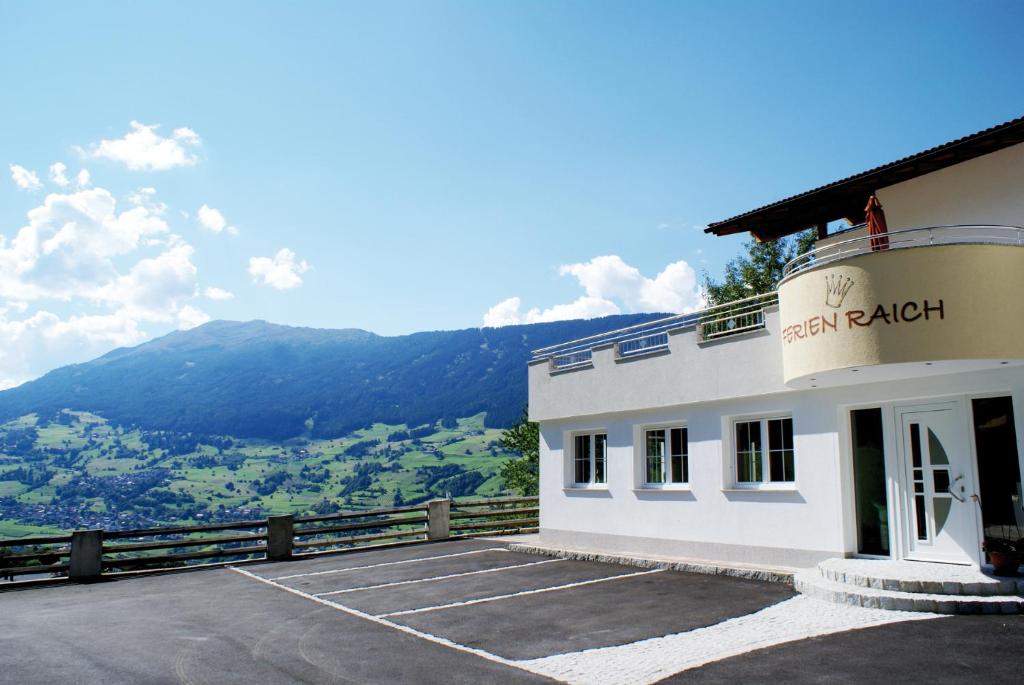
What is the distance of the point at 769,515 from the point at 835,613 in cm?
404

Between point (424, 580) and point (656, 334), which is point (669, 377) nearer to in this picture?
point (656, 334)

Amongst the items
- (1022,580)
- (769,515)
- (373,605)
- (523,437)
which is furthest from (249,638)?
(523,437)

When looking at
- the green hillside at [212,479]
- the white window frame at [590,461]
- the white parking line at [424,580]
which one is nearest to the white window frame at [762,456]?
the white window frame at [590,461]

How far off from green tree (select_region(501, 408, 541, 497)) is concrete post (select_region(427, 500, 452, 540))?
28.9 metres

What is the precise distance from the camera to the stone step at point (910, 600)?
29.9 ft

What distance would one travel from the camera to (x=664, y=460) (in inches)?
641

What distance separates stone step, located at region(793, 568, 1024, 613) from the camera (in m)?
9.12

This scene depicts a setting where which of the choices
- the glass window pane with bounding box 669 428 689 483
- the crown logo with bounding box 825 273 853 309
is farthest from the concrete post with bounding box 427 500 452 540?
the crown logo with bounding box 825 273 853 309

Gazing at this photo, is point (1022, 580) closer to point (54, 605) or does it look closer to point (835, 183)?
point (835, 183)

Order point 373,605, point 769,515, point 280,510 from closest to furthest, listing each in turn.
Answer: point 373,605 < point 769,515 < point 280,510

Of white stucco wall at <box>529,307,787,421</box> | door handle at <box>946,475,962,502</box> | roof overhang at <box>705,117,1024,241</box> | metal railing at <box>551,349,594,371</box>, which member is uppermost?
roof overhang at <box>705,117,1024,241</box>

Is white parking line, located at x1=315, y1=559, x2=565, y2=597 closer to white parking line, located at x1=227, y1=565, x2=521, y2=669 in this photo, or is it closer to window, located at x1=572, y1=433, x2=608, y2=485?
white parking line, located at x1=227, y1=565, x2=521, y2=669

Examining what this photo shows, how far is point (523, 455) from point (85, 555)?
38420 millimetres

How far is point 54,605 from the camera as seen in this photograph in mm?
14188
